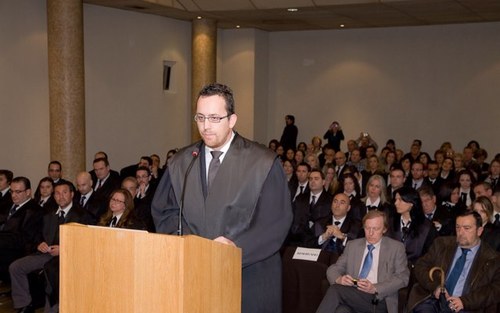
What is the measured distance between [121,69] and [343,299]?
9.67 meters

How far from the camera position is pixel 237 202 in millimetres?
2598

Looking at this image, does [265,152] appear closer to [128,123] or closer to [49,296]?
[49,296]

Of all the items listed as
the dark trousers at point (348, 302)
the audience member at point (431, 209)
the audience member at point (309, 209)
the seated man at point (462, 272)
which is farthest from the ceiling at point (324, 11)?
the dark trousers at point (348, 302)

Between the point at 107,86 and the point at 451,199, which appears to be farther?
the point at 107,86

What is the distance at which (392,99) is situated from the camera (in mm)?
16250

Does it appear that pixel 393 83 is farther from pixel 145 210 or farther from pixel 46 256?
pixel 46 256

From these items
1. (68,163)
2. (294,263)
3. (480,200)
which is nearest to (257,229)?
(294,263)

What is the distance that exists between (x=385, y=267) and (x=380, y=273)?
0.06 metres

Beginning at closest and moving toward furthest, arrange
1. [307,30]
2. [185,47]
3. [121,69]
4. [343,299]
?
[343,299] < [121,69] < [185,47] < [307,30]

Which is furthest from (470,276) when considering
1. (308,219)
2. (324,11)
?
(324,11)

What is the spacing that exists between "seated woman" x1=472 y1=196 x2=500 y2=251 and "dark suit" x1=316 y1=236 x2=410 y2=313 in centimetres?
108

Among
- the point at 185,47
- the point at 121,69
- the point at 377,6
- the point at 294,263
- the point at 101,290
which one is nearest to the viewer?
the point at 101,290

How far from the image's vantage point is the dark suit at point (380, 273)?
5074mm

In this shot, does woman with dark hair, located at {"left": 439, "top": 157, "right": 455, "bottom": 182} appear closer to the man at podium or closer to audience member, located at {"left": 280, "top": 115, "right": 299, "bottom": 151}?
audience member, located at {"left": 280, "top": 115, "right": 299, "bottom": 151}
